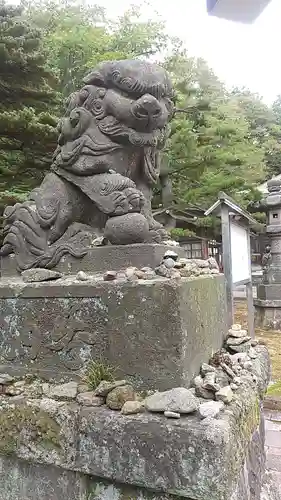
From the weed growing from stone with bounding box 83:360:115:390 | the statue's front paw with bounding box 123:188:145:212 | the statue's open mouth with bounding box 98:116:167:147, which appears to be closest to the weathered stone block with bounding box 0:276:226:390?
the weed growing from stone with bounding box 83:360:115:390

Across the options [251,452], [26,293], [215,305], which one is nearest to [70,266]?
[26,293]

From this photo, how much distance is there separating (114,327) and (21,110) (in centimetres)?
461

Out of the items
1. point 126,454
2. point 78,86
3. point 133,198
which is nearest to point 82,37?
point 78,86

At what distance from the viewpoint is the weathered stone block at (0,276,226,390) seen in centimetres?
147

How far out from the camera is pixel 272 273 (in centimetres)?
785

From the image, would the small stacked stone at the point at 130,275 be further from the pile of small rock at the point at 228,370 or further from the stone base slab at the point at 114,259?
the pile of small rock at the point at 228,370

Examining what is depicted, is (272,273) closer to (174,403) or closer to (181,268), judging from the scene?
(181,268)

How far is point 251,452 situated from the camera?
1781 mm

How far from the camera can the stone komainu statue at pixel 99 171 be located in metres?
1.92

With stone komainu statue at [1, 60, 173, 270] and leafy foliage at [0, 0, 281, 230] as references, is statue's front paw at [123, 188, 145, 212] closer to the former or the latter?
stone komainu statue at [1, 60, 173, 270]

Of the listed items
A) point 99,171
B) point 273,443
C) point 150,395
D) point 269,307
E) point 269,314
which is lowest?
point 273,443

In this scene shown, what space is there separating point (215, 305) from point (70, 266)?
744mm

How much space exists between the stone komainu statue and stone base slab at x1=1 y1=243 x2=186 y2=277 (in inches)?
1.5

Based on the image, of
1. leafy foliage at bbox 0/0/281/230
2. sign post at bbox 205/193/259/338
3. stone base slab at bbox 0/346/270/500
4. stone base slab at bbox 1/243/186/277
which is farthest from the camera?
leafy foliage at bbox 0/0/281/230
